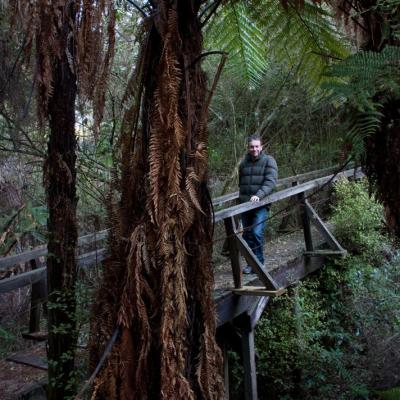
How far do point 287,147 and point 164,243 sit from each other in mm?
9578

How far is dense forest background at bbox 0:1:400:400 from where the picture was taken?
171cm

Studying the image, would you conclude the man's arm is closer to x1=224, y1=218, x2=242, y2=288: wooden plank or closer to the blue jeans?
the blue jeans

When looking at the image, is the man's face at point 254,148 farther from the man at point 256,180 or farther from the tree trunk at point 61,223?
the tree trunk at point 61,223

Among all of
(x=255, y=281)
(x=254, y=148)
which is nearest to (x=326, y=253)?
(x=255, y=281)

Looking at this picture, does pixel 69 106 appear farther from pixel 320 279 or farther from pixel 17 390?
pixel 320 279

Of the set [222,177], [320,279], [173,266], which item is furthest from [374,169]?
[222,177]

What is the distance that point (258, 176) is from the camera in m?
5.61

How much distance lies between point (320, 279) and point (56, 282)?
17.0 feet

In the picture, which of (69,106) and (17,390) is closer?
(69,106)

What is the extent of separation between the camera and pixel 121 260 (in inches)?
61.2

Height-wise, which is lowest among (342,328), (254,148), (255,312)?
(342,328)

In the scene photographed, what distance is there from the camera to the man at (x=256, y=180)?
5.54 m

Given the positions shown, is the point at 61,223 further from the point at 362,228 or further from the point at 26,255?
the point at 362,228

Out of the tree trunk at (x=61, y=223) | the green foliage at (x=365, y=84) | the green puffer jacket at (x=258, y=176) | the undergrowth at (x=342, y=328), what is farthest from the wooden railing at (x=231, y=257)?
the green foliage at (x=365, y=84)
